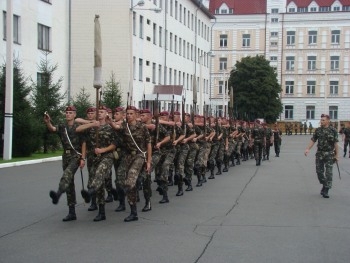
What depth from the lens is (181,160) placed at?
13.2m

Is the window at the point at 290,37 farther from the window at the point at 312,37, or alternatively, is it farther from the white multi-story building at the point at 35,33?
the white multi-story building at the point at 35,33

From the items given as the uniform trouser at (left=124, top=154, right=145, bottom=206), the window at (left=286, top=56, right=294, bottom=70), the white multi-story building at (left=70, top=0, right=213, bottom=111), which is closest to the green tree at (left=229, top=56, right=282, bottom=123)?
the window at (left=286, top=56, right=294, bottom=70)

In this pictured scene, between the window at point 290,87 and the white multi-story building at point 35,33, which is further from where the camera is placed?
the window at point 290,87

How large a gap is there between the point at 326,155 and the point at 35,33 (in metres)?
24.2

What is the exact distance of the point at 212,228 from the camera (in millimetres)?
8781

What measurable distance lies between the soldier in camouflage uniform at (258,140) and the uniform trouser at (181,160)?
9686 mm

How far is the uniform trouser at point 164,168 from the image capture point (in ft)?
38.2

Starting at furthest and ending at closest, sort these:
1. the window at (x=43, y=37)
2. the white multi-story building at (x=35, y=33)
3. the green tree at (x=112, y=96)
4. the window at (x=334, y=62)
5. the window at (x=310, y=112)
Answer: the window at (x=310, y=112) → the window at (x=334, y=62) → the window at (x=43, y=37) → the green tree at (x=112, y=96) → the white multi-story building at (x=35, y=33)

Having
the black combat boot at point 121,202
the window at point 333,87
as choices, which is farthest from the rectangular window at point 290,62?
the black combat boot at point 121,202

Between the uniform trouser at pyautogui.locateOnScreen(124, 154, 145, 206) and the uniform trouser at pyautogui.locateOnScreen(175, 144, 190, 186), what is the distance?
3146mm

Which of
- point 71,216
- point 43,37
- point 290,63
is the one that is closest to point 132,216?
point 71,216

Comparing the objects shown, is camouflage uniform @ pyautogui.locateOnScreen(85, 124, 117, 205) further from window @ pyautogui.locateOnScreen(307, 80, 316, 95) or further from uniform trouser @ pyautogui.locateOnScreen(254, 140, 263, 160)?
window @ pyautogui.locateOnScreen(307, 80, 316, 95)

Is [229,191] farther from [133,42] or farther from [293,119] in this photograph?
[293,119]

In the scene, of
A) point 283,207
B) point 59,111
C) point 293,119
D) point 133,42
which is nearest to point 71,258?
point 283,207
